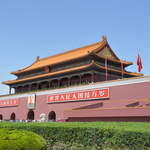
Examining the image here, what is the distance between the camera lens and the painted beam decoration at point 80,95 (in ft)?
72.2

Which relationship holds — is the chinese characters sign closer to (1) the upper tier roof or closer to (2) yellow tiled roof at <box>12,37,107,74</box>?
(1) the upper tier roof

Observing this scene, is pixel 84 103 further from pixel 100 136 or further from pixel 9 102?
pixel 9 102

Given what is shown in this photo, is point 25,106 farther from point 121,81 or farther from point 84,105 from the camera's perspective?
point 121,81

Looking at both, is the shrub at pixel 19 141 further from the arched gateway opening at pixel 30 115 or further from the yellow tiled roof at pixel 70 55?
the arched gateway opening at pixel 30 115

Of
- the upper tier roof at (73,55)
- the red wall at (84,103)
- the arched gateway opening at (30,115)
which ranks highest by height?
the upper tier roof at (73,55)

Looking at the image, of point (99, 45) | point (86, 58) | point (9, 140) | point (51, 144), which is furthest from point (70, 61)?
point (9, 140)

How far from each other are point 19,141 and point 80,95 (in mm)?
18246

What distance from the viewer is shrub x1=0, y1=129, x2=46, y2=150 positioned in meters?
6.05

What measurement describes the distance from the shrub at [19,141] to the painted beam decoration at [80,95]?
15453 mm

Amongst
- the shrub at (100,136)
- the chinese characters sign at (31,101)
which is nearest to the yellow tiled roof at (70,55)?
the chinese characters sign at (31,101)

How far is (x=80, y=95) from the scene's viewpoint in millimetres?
24312

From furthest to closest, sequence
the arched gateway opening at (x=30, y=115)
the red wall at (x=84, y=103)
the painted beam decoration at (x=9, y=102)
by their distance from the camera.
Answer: the painted beam decoration at (x=9, y=102)
the arched gateway opening at (x=30, y=115)
the red wall at (x=84, y=103)

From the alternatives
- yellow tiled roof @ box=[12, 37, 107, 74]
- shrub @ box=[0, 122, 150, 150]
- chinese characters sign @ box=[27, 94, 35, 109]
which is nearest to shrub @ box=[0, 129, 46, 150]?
shrub @ box=[0, 122, 150, 150]

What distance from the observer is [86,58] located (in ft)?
93.9
